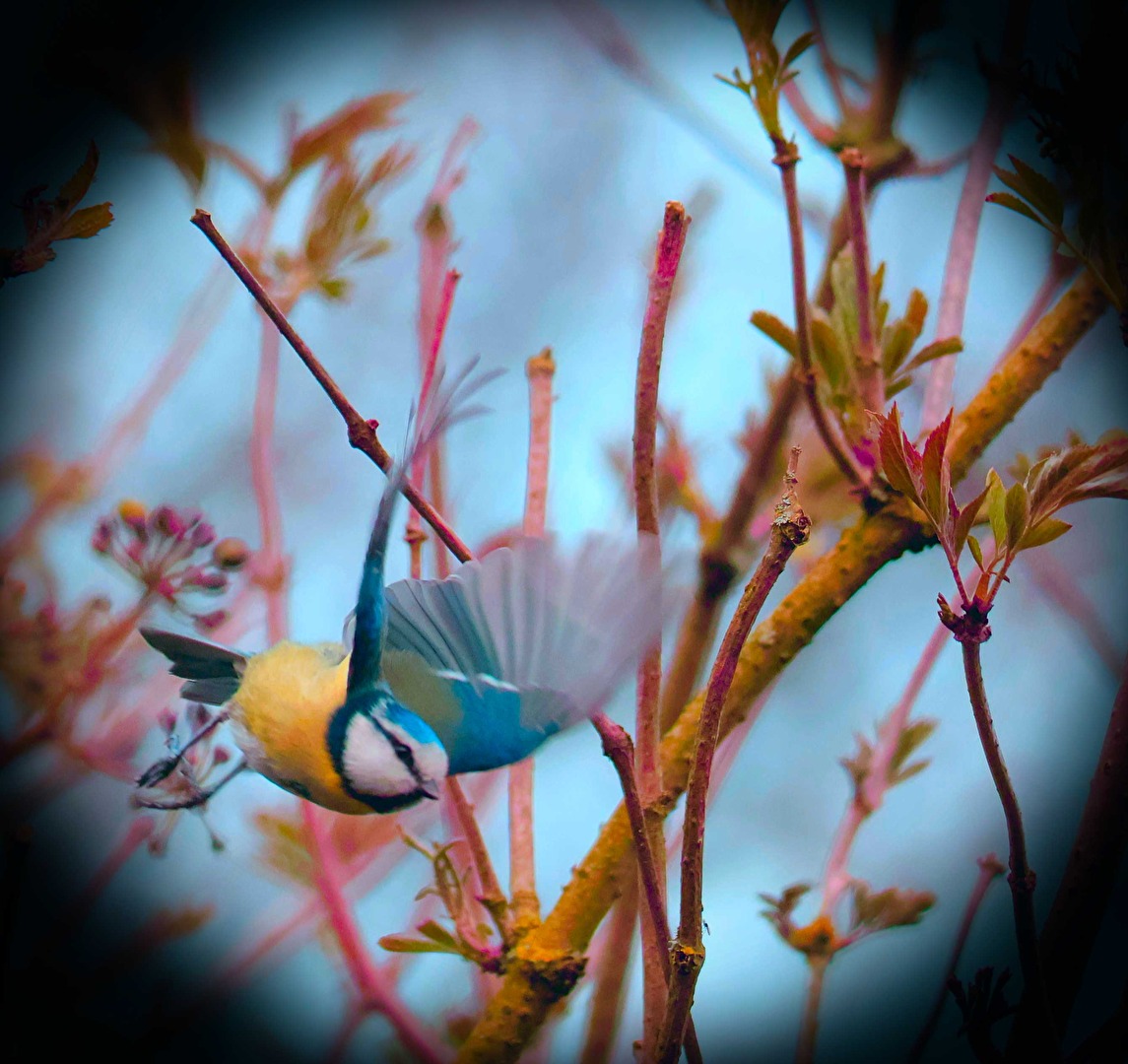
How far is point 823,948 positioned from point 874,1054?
215 mm

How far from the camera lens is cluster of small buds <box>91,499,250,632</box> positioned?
0.60 m

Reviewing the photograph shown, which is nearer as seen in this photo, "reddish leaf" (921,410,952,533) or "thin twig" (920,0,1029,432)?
"reddish leaf" (921,410,952,533)

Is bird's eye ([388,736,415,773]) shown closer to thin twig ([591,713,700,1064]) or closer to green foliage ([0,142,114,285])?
thin twig ([591,713,700,1064])

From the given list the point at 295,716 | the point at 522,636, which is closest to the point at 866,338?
the point at 522,636

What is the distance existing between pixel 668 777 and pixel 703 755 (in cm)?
20

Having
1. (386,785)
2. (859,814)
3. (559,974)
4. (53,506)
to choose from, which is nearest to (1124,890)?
(859,814)

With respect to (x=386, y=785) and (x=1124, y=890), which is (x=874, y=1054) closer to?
(x=1124, y=890)

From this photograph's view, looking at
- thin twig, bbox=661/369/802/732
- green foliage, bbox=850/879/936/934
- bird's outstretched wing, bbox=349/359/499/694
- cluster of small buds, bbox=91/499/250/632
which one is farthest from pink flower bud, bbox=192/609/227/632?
green foliage, bbox=850/879/936/934

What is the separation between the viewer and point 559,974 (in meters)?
0.53

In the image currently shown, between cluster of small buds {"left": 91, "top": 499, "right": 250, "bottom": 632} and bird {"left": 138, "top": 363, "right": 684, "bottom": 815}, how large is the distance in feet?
0.27

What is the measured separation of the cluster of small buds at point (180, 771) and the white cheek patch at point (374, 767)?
0.12 meters

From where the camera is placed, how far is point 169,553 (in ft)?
2.00

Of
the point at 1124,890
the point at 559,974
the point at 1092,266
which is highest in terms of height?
the point at 1092,266

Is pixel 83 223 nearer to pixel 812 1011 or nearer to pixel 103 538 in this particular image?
pixel 103 538
